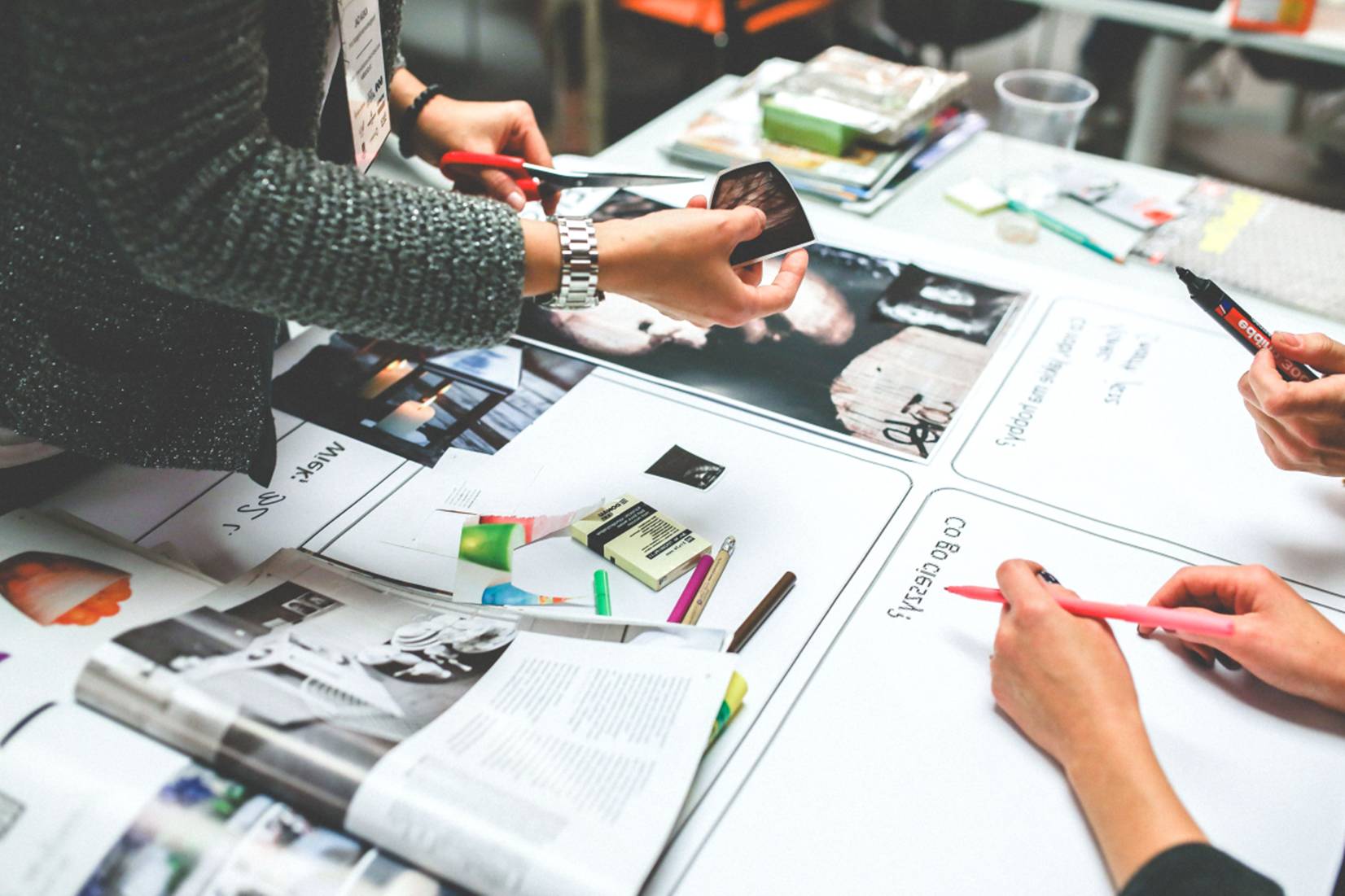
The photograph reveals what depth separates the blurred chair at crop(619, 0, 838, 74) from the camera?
2.49m

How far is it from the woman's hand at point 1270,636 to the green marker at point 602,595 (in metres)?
0.42

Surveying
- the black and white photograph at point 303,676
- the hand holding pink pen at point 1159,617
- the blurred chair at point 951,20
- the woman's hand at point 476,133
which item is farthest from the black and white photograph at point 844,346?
the blurred chair at point 951,20

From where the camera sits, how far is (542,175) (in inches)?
40.6

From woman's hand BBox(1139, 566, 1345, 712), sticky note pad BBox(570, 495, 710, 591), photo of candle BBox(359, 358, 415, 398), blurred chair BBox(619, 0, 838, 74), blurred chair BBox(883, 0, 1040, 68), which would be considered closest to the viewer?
woman's hand BBox(1139, 566, 1345, 712)

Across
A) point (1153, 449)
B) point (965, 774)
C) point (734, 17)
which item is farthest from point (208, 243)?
point (734, 17)

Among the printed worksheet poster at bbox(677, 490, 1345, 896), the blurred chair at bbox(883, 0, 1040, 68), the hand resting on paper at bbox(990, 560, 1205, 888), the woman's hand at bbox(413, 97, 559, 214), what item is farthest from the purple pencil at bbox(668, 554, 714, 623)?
the blurred chair at bbox(883, 0, 1040, 68)

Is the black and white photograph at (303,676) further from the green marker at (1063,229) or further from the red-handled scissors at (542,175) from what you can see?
the green marker at (1063,229)

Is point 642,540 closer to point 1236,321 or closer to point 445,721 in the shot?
point 445,721

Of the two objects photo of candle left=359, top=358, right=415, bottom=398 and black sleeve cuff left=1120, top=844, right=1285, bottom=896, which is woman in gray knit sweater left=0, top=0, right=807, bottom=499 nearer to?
photo of candle left=359, top=358, right=415, bottom=398

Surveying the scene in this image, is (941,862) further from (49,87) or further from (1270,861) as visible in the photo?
(49,87)

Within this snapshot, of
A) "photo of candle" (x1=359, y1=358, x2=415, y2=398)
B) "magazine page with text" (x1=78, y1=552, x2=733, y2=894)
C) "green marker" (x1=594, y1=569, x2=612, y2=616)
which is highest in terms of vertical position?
"magazine page with text" (x1=78, y1=552, x2=733, y2=894)

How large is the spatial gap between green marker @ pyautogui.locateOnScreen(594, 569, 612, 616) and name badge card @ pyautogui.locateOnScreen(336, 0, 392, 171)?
47cm

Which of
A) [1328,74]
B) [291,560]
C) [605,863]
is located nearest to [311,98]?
[291,560]

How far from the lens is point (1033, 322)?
3.78ft
